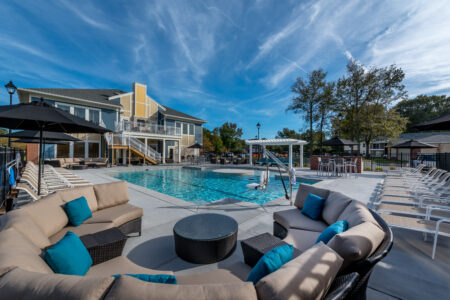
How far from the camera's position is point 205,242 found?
101 inches

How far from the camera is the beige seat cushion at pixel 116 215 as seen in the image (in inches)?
122

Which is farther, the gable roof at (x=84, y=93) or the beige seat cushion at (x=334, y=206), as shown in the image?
the gable roof at (x=84, y=93)

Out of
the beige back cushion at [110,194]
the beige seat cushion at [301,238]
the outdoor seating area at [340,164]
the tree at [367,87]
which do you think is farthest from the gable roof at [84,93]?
the tree at [367,87]

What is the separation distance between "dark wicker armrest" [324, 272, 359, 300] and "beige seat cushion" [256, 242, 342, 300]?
0.18 ft

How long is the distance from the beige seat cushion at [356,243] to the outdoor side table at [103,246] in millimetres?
2312

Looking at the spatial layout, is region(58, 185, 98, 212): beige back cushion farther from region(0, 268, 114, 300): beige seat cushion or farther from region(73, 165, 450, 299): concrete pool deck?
region(0, 268, 114, 300): beige seat cushion

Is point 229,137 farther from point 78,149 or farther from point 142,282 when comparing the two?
point 142,282

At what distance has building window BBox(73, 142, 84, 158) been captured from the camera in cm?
1745

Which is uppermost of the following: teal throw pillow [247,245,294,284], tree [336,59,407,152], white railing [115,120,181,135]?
tree [336,59,407,152]

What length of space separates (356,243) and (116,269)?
2.35 meters

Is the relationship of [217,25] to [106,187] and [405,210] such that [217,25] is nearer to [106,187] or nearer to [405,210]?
[106,187]

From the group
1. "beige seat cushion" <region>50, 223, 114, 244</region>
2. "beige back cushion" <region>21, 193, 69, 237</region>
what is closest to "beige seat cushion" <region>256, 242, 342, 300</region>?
"beige seat cushion" <region>50, 223, 114, 244</region>

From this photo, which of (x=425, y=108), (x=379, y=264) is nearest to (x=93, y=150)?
(x=379, y=264)

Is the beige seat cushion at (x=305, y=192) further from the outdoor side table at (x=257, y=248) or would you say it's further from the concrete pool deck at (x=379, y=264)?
the outdoor side table at (x=257, y=248)
